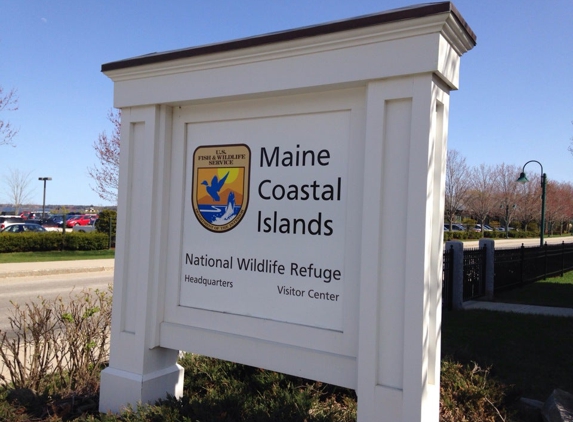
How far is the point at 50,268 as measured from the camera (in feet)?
54.9

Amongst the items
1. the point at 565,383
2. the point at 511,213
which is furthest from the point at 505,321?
the point at 511,213

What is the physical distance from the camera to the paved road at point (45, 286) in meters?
11.8

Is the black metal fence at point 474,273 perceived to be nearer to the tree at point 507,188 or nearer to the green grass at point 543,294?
the green grass at point 543,294

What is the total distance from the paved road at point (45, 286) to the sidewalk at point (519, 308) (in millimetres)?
8693

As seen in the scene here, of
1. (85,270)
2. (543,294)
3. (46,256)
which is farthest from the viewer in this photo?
(46,256)

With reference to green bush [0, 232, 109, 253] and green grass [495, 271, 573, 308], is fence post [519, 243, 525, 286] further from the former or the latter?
green bush [0, 232, 109, 253]

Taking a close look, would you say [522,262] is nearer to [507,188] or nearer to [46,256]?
[46,256]

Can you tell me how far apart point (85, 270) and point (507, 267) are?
13445 millimetres

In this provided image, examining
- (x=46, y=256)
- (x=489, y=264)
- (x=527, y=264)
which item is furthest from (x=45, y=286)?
(x=527, y=264)

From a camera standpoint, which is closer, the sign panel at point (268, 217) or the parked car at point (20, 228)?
the sign panel at point (268, 217)

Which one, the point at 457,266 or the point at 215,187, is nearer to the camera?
the point at 215,187

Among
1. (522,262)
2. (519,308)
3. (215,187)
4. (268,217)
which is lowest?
(519,308)

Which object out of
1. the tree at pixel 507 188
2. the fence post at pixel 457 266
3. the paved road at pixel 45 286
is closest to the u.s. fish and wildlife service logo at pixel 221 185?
the paved road at pixel 45 286

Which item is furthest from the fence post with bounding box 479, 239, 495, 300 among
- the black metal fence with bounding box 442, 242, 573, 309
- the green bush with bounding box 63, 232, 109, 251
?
the green bush with bounding box 63, 232, 109, 251
